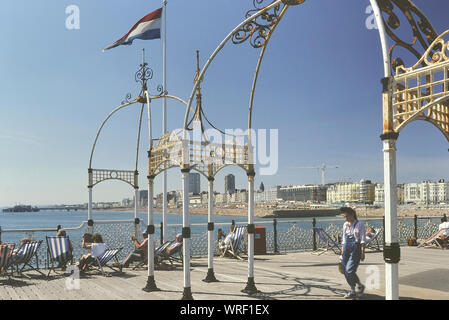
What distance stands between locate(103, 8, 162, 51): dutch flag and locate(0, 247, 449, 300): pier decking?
6.01 metres

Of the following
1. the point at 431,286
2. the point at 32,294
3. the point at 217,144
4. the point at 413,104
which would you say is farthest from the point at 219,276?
the point at 413,104

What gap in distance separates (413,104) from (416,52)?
6.02ft

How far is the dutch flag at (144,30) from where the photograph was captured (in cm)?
1010

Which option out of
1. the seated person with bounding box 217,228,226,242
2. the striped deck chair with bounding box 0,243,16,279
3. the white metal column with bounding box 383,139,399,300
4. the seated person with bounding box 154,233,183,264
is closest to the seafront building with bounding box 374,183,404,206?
the seated person with bounding box 217,228,226,242

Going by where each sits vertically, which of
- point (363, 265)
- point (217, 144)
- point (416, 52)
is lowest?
point (363, 265)

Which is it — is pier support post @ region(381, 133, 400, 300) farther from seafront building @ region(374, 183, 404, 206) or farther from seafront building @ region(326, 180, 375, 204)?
seafront building @ region(374, 183, 404, 206)

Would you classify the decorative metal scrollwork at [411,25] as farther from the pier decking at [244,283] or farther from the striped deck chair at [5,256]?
the striped deck chair at [5,256]

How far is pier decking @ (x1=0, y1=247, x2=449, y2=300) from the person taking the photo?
671cm

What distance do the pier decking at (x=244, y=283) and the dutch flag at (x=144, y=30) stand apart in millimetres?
6006

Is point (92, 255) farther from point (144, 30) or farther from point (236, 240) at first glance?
point (144, 30)

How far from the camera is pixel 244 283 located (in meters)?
7.79

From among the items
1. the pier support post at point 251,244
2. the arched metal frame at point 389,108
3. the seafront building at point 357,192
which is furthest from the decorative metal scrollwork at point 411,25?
the seafront building at point 357,192
